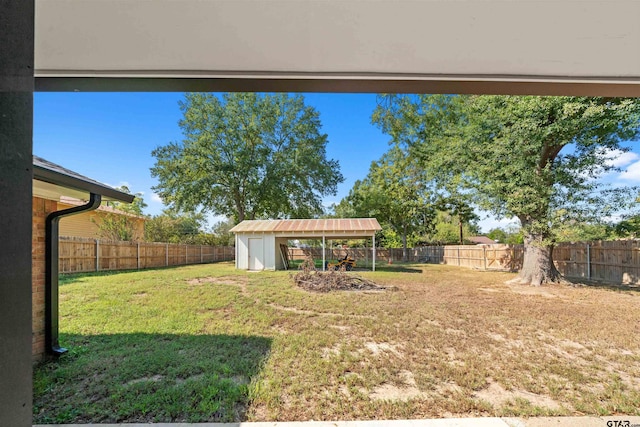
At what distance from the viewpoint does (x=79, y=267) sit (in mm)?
8125

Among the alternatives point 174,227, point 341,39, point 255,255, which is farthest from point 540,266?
point 174,227

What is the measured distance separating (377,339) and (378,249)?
16187 millimetres

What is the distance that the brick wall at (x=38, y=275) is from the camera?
8.81 ft

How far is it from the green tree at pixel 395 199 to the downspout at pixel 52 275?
16550mm

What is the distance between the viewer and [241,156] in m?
16.4

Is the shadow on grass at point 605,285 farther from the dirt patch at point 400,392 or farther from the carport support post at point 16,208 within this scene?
the carport support post at point 16,208

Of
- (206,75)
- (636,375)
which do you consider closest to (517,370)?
(636,375)

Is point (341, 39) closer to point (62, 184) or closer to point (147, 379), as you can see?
point (62, 184)

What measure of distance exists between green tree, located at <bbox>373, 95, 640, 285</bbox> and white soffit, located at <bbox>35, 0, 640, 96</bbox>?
14.6 feet

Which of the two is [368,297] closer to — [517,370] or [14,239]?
[517,370]

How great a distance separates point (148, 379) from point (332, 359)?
1920mm

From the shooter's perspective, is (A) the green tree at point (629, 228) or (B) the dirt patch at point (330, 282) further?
(B) the dirt patch at point (330, 282)

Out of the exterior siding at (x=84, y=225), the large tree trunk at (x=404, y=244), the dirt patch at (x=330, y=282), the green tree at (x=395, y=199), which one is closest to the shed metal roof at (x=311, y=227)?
the dirt patch at (x=330, y=282)

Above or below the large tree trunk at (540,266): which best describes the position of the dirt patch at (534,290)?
below
